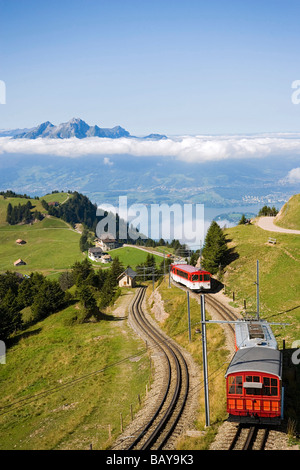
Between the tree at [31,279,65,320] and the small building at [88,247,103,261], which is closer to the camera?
the tree at [31,279,65,320]

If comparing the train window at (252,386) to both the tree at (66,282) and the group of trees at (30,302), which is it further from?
the tree at (66,282)

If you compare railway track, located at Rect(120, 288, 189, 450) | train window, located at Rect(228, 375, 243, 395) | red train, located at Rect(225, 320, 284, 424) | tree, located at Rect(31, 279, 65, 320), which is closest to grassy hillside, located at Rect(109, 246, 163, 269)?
tree, located at Rect(31, 279, 65, 320)

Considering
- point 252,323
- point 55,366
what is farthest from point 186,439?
point 55,366

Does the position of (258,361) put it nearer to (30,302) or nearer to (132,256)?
(30,302)

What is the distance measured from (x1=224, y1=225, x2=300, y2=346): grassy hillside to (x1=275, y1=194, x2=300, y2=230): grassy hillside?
6777 mm

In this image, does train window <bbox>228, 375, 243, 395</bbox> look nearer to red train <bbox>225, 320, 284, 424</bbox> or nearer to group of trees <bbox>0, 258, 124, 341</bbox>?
red train <bbox>225, 320, 284, 424</bbox>

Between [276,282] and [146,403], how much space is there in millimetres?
33336

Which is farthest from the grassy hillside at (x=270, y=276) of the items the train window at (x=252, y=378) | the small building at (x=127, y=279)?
the small building at (x=127, y=279)

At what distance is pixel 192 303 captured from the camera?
189 ft

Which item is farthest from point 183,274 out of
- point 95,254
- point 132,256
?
point 95,254

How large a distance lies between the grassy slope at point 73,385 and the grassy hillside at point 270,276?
17352mm

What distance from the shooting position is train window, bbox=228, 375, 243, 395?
23531 mm

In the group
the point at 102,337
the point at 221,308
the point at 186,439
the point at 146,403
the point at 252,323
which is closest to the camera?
the point at 186,439
